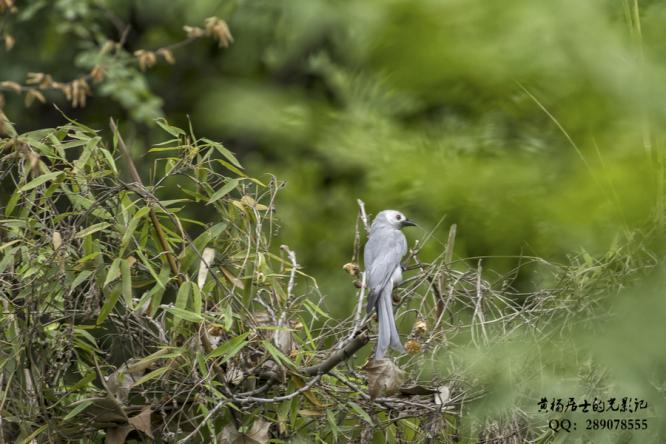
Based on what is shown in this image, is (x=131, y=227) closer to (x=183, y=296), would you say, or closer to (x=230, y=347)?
(x=183, y=296)

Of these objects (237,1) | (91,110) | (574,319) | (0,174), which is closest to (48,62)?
(91,110)

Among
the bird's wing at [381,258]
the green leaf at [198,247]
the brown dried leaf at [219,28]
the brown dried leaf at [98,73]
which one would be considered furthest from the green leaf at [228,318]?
the brown dried leaf at [98,73]

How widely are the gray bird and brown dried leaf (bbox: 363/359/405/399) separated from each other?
0.10 metres

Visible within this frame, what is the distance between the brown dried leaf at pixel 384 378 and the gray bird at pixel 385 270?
0.33 feet

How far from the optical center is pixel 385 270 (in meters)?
2.67

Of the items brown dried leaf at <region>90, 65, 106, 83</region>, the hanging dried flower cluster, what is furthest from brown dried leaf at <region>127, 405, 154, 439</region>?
brown dried leaf at <region>90, 65, 106, 83</region>

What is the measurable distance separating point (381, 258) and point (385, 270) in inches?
3.5

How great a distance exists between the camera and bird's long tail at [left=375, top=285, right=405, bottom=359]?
2.27 metres

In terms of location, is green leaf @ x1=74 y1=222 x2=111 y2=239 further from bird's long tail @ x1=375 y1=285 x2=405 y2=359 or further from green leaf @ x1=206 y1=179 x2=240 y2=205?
bird's long tail @ x1=375 y1=285 x2=405 y2=359

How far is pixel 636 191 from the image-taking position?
904 mm

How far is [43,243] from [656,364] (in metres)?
1.72

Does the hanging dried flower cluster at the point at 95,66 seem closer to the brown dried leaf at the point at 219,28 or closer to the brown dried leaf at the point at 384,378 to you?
the brown dried leaf at the point at 219,28

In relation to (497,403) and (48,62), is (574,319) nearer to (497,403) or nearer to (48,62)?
(497,403)

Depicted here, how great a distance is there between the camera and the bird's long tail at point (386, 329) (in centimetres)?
227
